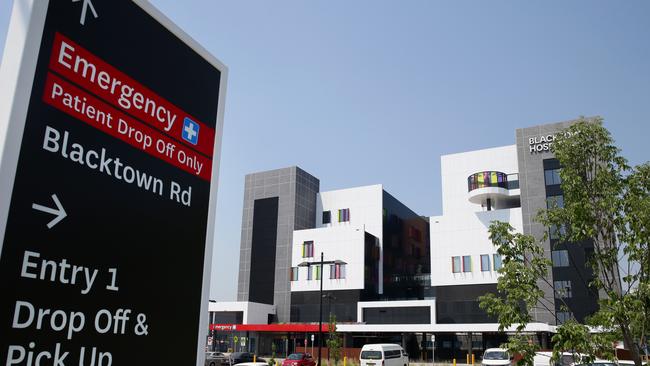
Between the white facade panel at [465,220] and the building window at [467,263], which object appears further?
the building window at [467,263]

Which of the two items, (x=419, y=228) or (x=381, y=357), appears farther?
(x=419, y=228)

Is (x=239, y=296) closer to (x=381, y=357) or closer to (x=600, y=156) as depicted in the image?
(x=381, y=357)

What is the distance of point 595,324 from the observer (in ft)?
31.8

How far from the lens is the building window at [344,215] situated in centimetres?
7962

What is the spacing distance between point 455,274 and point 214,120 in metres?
63.4

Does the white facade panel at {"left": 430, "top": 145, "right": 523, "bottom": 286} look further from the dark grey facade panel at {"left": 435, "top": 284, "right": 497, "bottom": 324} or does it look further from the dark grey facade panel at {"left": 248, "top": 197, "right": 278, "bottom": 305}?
the dark grey facade panel at {"left": 248, "top": 197, "right": 278, "bottom": 305}

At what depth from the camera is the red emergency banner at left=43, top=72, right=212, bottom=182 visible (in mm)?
2857

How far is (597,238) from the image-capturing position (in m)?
10.2

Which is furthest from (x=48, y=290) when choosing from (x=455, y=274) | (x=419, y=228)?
(x=419, y=228)

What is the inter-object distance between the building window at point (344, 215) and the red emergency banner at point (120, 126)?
7588 centimetres

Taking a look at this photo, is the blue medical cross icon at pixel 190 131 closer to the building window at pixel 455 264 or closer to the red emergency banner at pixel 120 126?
the red emergency banner at pixel 120 126

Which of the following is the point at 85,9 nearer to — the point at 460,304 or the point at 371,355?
the point at 371,355

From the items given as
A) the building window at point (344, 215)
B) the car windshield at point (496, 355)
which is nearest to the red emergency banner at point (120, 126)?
the car windshield at point (496, 355)

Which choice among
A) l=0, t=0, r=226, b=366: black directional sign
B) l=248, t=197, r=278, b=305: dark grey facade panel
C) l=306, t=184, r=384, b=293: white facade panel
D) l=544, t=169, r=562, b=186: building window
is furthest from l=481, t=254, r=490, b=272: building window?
l=0, t=0, r=226, b=366: black directional sign
